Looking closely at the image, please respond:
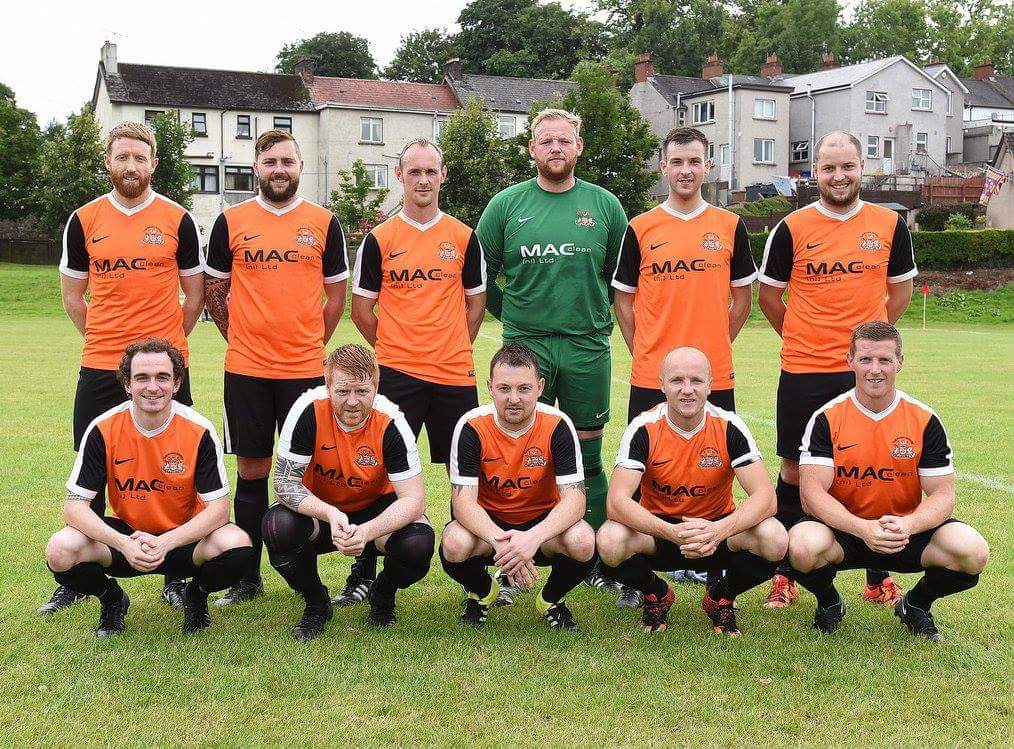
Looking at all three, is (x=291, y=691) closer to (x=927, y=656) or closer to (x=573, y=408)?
(x=573, y=408)

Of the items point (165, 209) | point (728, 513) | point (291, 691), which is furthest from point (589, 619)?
point (165, 209)

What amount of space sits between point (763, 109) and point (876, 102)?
643 centimetres

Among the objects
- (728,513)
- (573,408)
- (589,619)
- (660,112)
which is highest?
(660,112)

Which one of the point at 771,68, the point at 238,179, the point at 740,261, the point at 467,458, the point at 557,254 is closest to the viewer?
the point at 467,458

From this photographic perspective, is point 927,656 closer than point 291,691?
No

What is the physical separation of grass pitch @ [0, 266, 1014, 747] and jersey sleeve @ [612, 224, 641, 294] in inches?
63.5

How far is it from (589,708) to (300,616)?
1.63 metres

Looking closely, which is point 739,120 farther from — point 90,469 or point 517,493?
point 90,469

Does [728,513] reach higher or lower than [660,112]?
lower

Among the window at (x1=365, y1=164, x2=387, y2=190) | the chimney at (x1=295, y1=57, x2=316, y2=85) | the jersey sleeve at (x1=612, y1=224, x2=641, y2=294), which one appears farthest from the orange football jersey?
the chimney at (x1=295, y1=57, x2=316, y2=85)

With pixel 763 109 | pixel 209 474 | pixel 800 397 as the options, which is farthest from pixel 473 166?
pixel 209 474

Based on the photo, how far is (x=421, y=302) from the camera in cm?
517

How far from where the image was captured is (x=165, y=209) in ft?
16.8

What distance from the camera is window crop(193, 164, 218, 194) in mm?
47906
